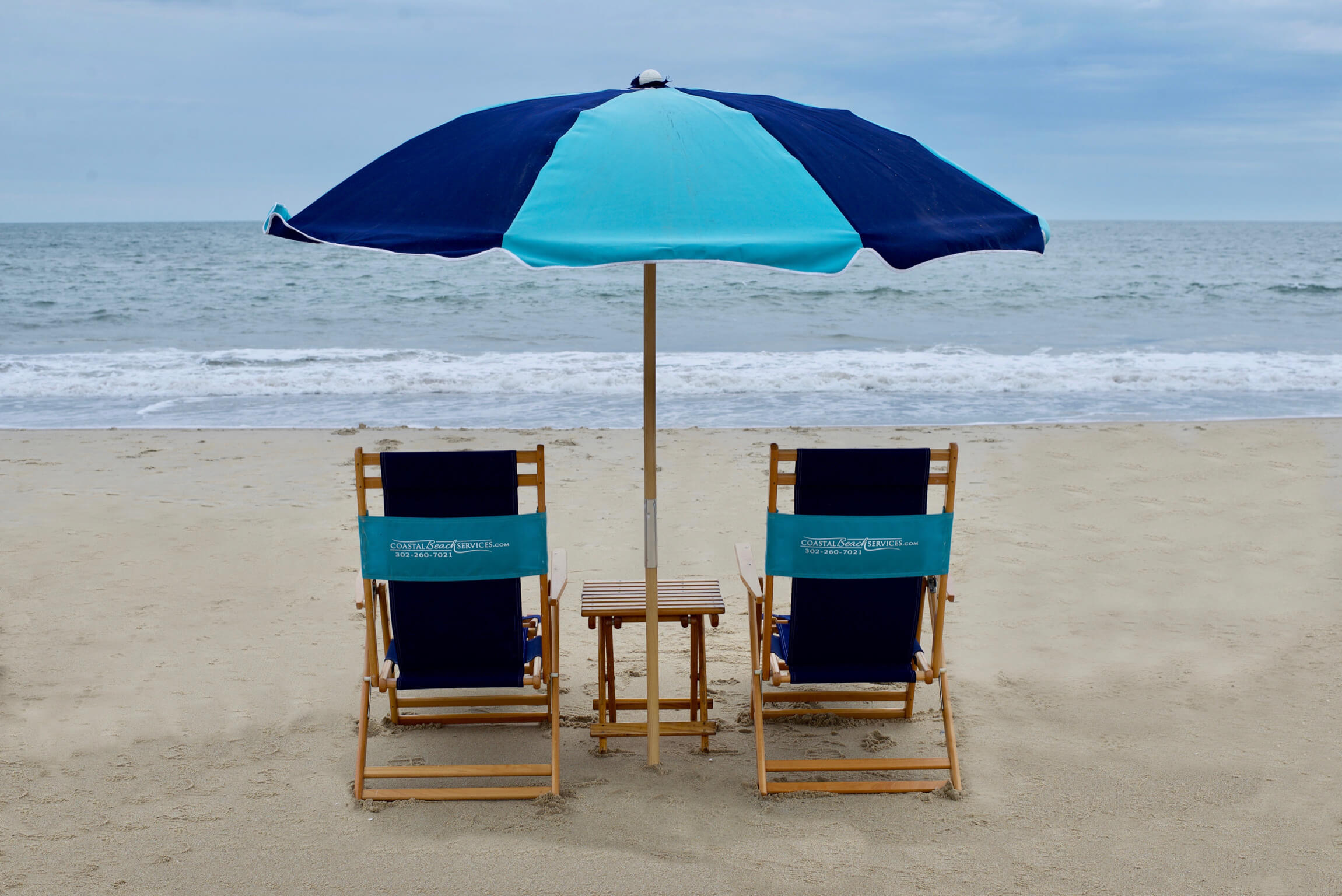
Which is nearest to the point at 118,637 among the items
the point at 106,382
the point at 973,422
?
the point at 973,422

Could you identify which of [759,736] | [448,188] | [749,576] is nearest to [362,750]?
[759,736]

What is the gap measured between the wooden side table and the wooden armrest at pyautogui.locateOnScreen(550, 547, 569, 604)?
0.10 meters

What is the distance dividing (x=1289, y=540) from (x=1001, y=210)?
12.3 feet

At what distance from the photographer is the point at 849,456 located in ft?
9.62

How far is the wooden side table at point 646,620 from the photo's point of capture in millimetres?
3182

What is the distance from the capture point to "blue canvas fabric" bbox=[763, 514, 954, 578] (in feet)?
9.70

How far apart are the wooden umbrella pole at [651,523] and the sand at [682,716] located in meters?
0.18

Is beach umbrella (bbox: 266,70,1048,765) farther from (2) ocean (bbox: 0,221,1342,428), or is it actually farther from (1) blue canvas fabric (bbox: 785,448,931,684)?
(1) blue canvas fabric (bbox: 785,448,931,684)

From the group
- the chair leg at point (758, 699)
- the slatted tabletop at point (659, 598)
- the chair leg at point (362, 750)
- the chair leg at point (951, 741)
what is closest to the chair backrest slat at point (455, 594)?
the chair leg at point (362, 750)

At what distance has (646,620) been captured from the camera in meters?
3.15

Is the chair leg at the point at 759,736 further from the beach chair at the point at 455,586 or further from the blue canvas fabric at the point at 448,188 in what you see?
the blue canvas fabric at the point at 448,188

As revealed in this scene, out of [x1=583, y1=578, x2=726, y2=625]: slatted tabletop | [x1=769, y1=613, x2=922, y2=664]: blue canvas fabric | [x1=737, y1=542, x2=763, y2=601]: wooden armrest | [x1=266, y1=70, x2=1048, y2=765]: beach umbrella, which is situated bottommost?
[x1=769, y1=613, x2=922, y2=664]: blue canvas fabric

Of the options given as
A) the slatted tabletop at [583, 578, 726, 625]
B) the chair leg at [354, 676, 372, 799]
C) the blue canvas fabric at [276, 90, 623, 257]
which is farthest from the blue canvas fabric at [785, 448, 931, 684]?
the chair leg at [354, 676, 372, 799]

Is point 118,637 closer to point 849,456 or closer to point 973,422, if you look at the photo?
point 849,456
